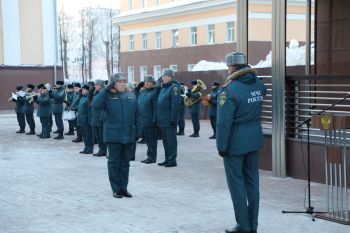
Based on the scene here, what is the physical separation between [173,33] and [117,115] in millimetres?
34680

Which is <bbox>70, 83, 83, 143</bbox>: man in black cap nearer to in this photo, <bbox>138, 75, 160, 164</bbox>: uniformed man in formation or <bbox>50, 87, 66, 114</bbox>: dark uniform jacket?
<bbox>50, 87, 66, 114</bbox>: dark uniform jacket

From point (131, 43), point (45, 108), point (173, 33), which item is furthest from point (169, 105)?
point (131, 43)

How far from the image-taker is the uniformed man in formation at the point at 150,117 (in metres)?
12.5

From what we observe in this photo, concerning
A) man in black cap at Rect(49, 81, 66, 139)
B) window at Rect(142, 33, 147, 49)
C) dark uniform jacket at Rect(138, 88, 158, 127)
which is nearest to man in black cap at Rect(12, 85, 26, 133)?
man in black cap at Rect(49, 81, 66, 139)

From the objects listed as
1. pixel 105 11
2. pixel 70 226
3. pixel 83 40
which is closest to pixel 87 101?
pixel 70 226

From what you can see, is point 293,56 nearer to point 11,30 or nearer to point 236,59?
point 236,59

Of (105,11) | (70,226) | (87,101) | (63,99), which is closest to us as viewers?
(70,226)

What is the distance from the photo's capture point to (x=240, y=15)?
11328 millimetres

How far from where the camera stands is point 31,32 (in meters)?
36.2

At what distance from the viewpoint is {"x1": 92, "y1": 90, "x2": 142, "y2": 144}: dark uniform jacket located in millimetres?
8656

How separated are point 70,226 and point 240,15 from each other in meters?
6.06

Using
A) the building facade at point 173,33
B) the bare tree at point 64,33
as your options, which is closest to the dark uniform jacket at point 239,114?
the building facade at point 173,33

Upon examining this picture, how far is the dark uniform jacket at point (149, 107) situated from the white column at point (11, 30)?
24.2 metres

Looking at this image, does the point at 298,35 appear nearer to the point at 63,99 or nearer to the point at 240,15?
the point at 240,15
